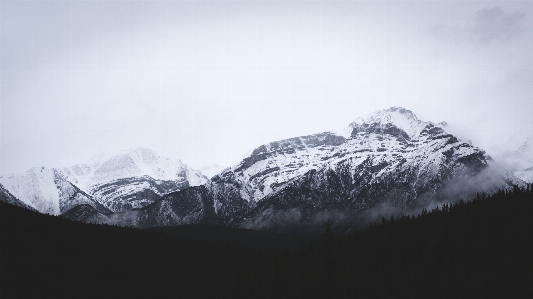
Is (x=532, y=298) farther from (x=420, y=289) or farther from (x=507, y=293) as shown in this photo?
(x=420, y=289)

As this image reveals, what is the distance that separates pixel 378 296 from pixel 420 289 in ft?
49.6

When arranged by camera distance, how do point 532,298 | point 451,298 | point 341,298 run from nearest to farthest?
1. point 532,298
2. point 451,298
3. point 341,298

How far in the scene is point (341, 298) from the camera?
19862 centimetres

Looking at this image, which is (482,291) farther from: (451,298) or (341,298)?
(341,298)

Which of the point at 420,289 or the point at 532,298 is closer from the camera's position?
the point at 532,298

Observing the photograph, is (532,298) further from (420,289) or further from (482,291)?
(420,289)

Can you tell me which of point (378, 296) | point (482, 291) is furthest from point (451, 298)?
point (378, 296)

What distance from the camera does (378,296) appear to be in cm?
19725

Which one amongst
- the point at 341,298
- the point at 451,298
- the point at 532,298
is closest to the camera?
the point at 532,298

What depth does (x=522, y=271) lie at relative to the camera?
199000 millimetres

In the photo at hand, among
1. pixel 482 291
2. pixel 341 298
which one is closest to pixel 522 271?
pixel 482 291

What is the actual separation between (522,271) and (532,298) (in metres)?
30.7

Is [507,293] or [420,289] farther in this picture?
[420,289]

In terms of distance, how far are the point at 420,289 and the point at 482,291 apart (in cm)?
2111
